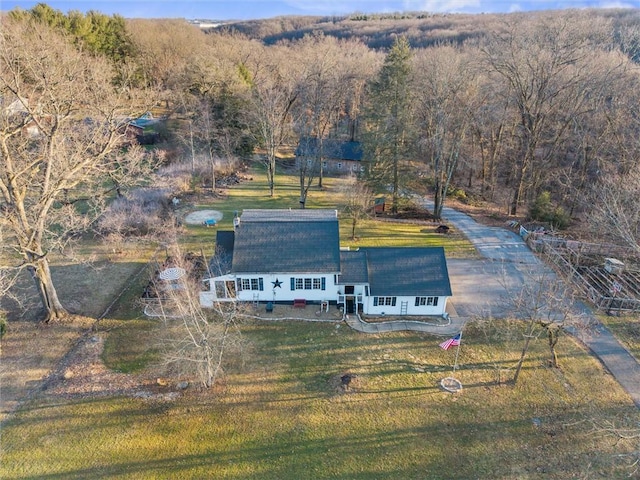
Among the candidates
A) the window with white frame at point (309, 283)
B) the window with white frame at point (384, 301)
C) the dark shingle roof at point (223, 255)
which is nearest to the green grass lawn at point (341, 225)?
the dark shingle roof at point (223, 255)

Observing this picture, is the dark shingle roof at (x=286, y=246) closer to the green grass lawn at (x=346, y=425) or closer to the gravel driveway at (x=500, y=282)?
the green grass lawn at (x=346, y=425)

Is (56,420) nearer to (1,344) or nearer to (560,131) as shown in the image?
(1,344)

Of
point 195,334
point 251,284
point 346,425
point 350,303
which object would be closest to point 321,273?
point 350,303

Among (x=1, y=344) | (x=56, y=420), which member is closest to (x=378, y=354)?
(x=56, y=420)

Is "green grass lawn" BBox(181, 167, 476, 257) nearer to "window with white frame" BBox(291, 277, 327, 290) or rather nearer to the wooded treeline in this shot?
the wooded treeline

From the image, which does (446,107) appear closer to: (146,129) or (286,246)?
(286,246)

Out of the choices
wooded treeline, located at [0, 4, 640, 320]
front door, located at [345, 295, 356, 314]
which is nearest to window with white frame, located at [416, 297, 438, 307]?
front door, located at [345, 295, 356, 314]
